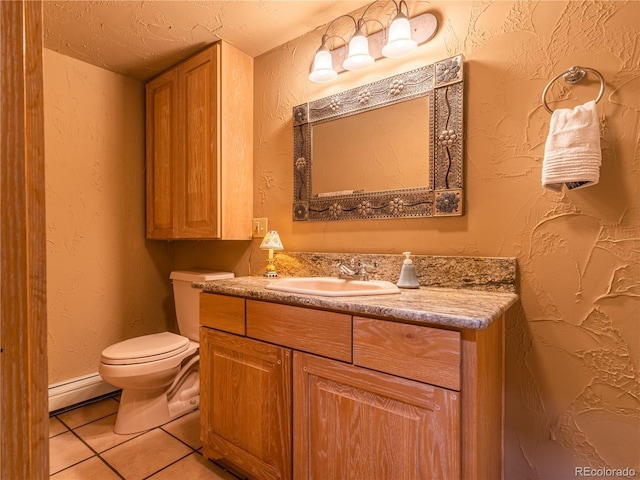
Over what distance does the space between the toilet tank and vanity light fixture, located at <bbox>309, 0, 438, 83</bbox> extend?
1.32 meters

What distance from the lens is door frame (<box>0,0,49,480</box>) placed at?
34 centimetres

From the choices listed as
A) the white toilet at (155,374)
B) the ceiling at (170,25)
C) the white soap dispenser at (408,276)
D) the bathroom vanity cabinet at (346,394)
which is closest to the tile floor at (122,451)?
the white toilet at (155,374)

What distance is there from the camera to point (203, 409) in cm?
148

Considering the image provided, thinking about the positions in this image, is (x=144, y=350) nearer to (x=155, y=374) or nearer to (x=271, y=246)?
(x=155, y=374)

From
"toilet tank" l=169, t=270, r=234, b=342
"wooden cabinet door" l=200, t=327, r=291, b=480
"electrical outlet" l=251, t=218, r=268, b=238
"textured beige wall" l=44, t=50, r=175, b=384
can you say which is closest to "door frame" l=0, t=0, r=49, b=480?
"wooden cabinet door" l=200, t=327, r=291, b=480

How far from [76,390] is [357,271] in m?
1.95

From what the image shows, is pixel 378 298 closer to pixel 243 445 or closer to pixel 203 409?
pixel 243 445

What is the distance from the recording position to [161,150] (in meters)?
2.23

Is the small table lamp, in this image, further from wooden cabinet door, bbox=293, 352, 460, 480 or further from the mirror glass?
wooden cabinet door, bbox=293, 352, 460, 480

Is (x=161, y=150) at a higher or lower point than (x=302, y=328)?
higher

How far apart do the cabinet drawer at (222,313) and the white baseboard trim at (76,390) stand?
A: 126 centimetres

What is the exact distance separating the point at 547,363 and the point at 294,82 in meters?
1.75

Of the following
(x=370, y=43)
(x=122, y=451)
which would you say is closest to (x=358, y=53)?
(x=370, y=43)

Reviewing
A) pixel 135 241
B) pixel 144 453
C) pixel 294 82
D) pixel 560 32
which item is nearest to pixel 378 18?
pixel 294 82
